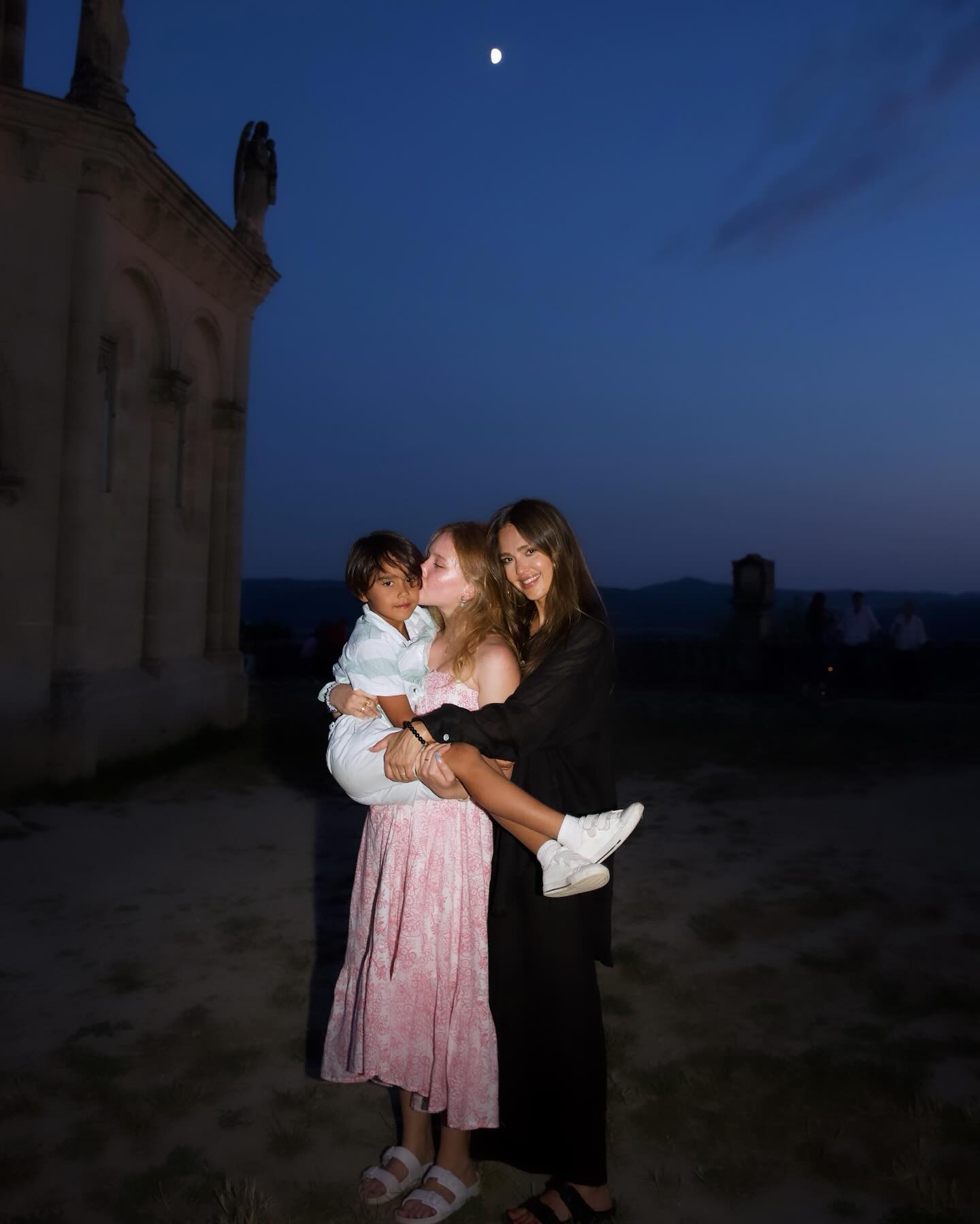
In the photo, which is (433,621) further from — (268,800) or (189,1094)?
(268,800)

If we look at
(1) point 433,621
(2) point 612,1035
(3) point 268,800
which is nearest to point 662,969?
(2) point 612,1035

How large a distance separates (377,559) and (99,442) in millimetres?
7346

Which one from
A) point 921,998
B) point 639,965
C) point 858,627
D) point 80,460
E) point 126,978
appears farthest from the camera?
point 858,627

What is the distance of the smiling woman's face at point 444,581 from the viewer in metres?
2.71

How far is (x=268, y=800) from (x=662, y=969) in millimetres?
4815

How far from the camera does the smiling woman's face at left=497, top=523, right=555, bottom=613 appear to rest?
261cm

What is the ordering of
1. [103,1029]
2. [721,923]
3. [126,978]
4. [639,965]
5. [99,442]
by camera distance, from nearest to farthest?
1. [103,1029]
2. [126,978]
3. [639,965]
4. [721,923]
5. [99,442]

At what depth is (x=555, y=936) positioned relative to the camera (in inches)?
103

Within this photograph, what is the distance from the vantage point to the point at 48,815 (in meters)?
7.49

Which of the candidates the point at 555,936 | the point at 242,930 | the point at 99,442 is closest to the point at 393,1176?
the point at 555,936

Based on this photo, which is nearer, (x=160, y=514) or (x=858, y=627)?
(x=160, y=514)

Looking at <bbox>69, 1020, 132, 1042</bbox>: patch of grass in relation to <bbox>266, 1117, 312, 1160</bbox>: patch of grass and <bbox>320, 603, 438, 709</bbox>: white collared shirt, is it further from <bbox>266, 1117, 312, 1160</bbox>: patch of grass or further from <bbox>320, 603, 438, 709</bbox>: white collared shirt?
<bbox>320, 603, 438, 709</bbox>: white collared shirt

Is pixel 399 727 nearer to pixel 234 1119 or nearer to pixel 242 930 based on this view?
pixel 234 1119

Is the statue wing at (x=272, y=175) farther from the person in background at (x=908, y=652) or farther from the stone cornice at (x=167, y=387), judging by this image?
the person in background at (x=908, y=652)
